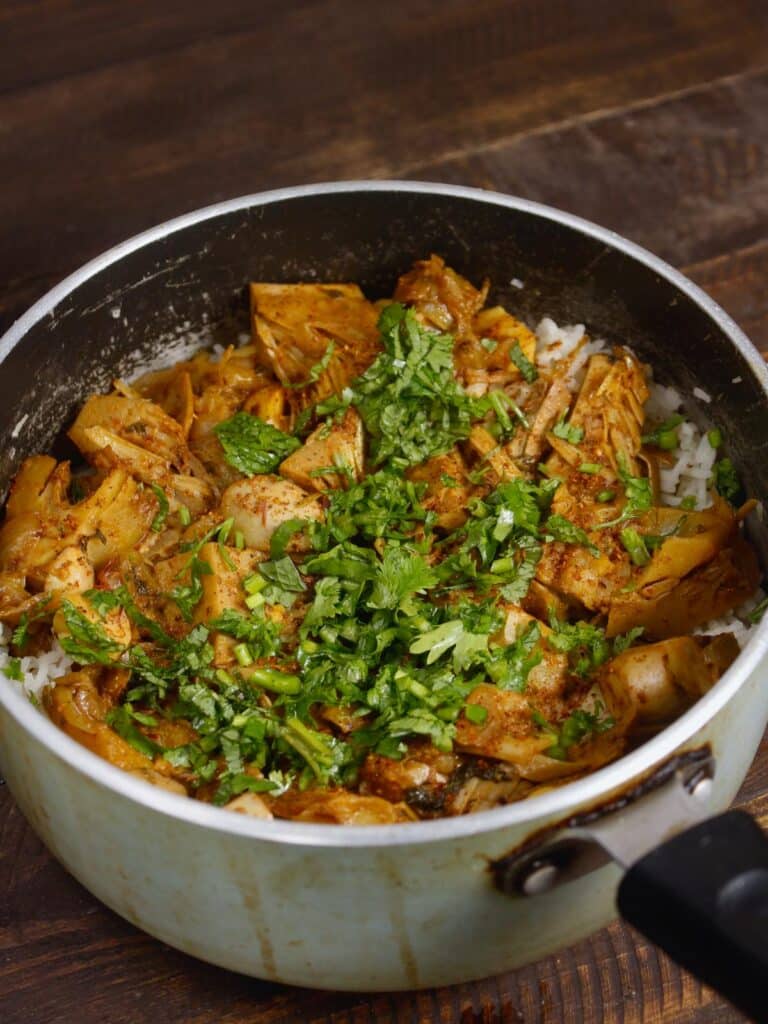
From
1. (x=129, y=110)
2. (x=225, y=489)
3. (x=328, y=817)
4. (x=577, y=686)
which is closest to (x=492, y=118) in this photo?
(x=129, y=110)

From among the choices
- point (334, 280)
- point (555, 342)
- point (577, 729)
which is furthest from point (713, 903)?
point (334, 280)

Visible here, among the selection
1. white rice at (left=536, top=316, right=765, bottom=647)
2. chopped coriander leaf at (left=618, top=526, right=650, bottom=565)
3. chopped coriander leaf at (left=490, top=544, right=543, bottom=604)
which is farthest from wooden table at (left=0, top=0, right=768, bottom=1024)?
chopped coriander leaf at (left=490, top=544, right=543, bottom=604)

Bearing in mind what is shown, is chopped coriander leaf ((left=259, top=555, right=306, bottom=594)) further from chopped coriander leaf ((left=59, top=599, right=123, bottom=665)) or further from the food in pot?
chopped coriander leaf ((left=59, top=599, right=123, bottom=665))

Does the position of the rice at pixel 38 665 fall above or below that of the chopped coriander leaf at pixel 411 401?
below

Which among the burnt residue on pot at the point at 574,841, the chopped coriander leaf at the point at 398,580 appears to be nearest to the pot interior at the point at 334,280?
the chopped coriander leaf at the point at 398,580

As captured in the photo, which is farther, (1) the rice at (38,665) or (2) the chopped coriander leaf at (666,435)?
(2) the chopped coriander leaf at (666,435)

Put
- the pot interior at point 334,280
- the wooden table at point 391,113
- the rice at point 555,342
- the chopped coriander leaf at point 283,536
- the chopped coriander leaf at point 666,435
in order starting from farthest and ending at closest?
the wooden table at point 391,113 → the rice at point 555,342 → the chopped coriander leaf at point 666,435 → the pot interior at point 334,280 → the chopped coriander leaf at point 283,536

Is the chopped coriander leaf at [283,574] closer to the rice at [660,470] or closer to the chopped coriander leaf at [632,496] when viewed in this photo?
the rice at [660,470]
